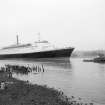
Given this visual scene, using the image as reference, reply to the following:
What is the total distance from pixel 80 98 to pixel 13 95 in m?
4.47

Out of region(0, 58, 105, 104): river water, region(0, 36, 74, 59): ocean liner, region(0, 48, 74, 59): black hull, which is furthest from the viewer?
region(0, 36, 74, 59): ocean liner

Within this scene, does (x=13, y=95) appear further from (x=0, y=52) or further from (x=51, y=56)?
(x=0, y=52)

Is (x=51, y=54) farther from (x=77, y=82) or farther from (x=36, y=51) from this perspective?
(x=77, y=82)

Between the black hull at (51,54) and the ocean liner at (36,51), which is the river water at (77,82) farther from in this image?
the ocean liner at (36,51)

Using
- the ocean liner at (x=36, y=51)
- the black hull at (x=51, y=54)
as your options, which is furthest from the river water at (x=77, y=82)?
the ocean liner at (x=36, y=51)

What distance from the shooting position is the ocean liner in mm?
88625

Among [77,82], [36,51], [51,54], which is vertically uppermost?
[36,51]

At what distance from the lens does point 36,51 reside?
304 feet

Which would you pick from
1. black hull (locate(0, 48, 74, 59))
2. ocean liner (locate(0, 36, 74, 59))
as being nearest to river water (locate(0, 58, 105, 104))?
black hull (locate(0, 48, 74, 59))

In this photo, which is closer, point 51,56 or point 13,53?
point 51,56

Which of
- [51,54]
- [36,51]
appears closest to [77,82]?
[51,54]

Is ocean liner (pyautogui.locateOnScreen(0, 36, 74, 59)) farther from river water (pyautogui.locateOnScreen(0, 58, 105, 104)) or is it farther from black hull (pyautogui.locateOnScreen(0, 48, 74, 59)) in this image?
river water (pyautogui.locateOnScreen(0, 58, 105, 104))

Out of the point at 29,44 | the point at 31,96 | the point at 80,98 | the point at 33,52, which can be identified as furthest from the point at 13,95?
the point at 29,44

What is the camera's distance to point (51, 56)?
90.6m
